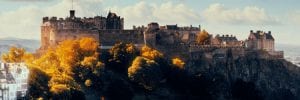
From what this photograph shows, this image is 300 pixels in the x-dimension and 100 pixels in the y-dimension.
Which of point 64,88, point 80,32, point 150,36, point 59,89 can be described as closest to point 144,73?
point 150,36

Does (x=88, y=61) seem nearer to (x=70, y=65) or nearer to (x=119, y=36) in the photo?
(x=70, y=65)

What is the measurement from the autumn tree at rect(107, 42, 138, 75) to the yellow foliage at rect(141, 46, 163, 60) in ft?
5.22

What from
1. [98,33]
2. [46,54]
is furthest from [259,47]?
[46,54]

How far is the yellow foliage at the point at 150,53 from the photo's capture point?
142m

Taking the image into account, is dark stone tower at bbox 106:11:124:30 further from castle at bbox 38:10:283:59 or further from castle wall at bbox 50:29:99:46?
castle wall at bbox 50:29:99:46

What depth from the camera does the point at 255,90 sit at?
507 ft

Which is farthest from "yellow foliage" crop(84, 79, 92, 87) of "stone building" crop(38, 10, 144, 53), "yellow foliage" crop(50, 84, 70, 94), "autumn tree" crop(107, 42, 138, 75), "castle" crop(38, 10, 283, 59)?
"stone building" crop(38, 10, 144, 53)

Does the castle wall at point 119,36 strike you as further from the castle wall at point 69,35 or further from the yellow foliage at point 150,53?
the yellow foliage at point 150,53

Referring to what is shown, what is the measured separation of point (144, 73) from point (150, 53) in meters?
7.40

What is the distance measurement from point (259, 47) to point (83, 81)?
68010 millimetres

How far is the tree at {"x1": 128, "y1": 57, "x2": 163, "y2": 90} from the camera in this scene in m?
136

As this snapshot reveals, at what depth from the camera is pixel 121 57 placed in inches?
5522

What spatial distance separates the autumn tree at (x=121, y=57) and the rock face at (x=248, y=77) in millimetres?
13483

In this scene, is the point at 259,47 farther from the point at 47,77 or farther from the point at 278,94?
the point at 47,77
